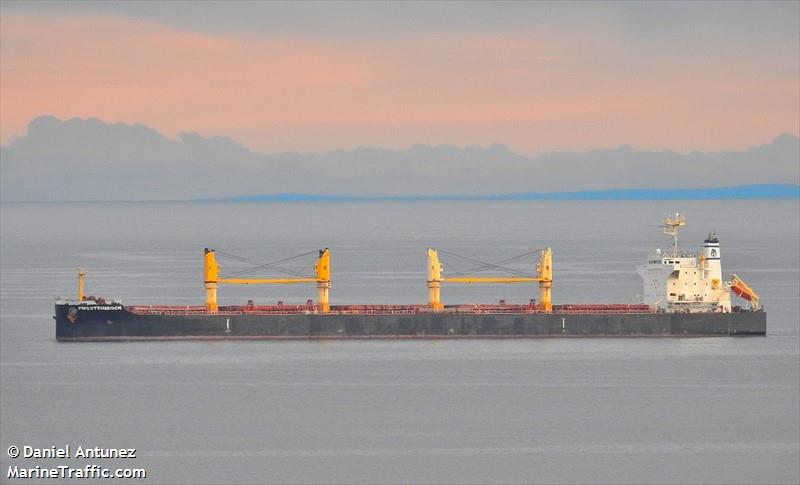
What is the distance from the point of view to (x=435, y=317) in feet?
275

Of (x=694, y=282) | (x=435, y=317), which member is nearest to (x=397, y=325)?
(x=435, y=317)

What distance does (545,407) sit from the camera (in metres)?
62.8

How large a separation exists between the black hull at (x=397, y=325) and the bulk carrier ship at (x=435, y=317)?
54 mm

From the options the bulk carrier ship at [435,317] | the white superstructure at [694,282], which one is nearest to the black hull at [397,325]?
the bulk carrier ship at [435,317]

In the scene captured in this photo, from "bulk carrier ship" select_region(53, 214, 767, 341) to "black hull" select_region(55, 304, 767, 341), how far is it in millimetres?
54

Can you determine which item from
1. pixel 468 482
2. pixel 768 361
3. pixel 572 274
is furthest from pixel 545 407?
pixel 572 274

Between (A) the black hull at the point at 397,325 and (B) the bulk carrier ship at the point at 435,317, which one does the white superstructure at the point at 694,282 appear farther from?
(A) the black hull at the point at 397,325

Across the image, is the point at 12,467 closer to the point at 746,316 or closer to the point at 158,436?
the point at 158,436

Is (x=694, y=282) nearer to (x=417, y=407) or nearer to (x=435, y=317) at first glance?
(x=435, y=317)

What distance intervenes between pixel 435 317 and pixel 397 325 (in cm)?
215

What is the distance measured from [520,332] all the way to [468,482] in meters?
34.4

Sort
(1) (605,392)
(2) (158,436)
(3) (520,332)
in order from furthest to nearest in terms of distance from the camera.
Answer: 1. (3) (520,332)
2. (1) (605,392)
3. (2) (158,436)

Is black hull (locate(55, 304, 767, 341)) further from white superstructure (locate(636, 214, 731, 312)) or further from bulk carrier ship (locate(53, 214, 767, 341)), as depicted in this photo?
white superstructure (locate(636, 214, 731, 312))

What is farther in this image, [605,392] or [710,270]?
[710,270]
